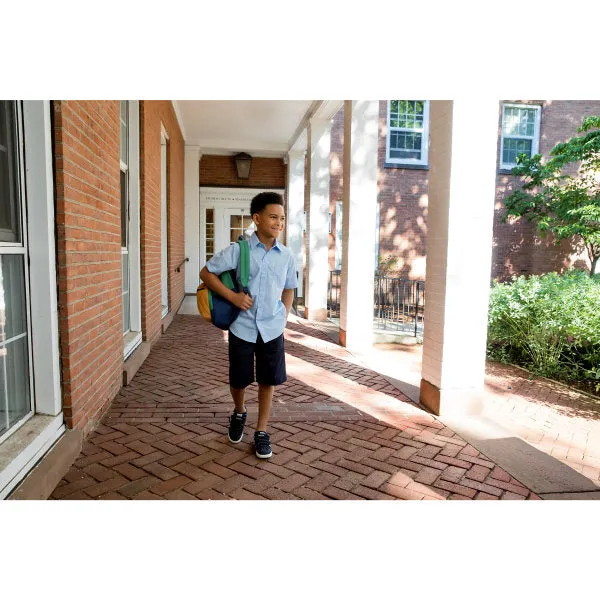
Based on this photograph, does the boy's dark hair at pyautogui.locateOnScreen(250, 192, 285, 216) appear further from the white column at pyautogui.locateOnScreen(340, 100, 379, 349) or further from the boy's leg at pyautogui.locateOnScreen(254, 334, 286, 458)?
the white column at pyautogui.locateOnScreen(340, 100, 379, 349)

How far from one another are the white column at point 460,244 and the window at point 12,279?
9.68ft

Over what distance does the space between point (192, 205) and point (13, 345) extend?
32.3 feet

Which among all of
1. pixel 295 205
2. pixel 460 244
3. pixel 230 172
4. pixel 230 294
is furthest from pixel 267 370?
pixel 230 172

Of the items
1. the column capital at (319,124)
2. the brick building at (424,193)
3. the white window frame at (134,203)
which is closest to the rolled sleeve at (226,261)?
the white window frame at (134,203)

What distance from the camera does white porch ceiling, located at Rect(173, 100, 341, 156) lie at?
880 cm

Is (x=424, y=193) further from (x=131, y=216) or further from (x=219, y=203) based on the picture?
(x=131, y=216)

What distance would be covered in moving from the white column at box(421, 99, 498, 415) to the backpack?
5.83 ft

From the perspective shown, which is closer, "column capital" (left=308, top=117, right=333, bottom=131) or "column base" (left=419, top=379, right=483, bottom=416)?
"column base" (left=419, top=379, right=483, bottom=416)

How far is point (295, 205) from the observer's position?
12.2 m

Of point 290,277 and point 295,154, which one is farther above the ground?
point 295,154

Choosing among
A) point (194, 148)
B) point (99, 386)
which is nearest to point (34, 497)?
point (99, 386)

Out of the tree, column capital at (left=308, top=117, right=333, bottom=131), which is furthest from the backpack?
the tree
